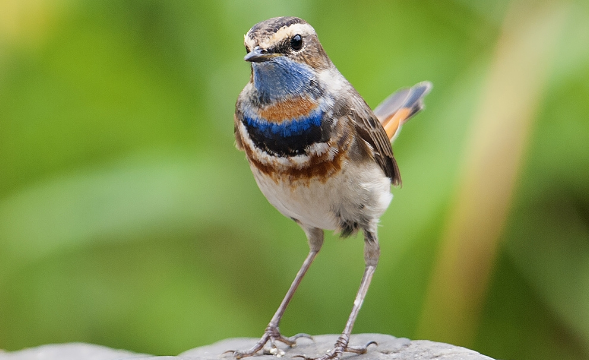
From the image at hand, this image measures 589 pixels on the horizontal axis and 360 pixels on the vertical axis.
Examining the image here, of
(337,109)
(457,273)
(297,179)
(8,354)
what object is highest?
(337,109)

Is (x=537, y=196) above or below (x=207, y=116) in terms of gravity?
below

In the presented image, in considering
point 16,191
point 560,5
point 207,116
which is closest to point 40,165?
point 16,191

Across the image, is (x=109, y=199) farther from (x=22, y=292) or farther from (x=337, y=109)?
(x=337, y=109)

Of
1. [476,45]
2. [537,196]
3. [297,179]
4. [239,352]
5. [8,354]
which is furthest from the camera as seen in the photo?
[476,45]

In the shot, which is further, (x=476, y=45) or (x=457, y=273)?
(x=476, y=45)

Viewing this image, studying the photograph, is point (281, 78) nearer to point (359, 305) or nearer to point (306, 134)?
point (306, 134)

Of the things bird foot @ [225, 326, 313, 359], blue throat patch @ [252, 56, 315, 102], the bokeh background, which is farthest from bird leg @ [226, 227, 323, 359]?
blue throat patch @ [252, 56, 315, 102]

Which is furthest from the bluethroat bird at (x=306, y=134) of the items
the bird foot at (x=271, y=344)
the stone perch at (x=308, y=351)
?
the bird foot at (x=271, y=344)
